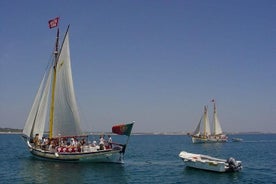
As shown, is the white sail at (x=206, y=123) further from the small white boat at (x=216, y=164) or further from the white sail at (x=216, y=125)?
the small white boat at (x=216, y=164)

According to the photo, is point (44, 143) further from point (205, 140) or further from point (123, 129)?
point (205, 140)

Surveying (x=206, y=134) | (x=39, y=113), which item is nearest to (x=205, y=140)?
(x=206, y=134)

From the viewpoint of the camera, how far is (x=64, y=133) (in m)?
49.6

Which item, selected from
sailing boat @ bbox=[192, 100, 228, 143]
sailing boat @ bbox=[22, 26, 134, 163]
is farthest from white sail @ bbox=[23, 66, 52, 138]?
sailing boat @ bbox=[192, 100, 228, 143]

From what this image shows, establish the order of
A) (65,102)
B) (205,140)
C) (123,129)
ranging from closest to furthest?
1. (123,129)
2. (65,102)
3. (205,140)

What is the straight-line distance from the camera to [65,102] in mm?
49875

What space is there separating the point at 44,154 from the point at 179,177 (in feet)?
63.4

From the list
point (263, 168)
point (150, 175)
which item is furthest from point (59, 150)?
point (263, 168)

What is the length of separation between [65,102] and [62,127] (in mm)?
3384

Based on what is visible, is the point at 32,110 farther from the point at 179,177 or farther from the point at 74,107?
the point at 179,177

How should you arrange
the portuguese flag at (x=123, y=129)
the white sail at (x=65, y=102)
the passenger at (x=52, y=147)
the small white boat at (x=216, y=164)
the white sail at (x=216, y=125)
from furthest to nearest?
1. the white sail at (x=216, y=125)
2. the white sail at (x=65, y=102)
3. the passenger at (x=52, y=147)
4. the portuguese flag at (x=123, y=129)
5. the small white boat at (x=216, y=164)

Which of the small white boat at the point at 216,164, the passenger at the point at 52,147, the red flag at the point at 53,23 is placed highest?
the red flag at the point at 53,23

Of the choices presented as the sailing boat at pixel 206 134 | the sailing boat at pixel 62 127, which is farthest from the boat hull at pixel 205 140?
the sailing boat at pixel 62 127

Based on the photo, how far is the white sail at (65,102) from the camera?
49562 millimetres
